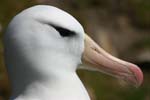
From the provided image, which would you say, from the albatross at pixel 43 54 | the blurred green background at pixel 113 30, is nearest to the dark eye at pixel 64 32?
the albatross at pixel 43 54

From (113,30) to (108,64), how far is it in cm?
435

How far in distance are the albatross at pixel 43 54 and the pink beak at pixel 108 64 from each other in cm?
13

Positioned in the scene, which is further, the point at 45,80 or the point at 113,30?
the point at 113,30

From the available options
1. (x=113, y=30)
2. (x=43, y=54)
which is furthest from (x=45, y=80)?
(x=113, y=30)

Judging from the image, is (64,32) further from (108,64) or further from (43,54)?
(108,64)

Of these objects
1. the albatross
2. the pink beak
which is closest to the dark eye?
the albatross

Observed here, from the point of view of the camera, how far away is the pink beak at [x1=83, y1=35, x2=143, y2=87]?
8.62ft

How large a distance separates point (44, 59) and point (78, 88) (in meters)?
0.21

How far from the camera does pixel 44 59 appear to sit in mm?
2410

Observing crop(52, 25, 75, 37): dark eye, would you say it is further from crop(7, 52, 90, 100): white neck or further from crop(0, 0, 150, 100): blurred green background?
crop(0, 0, 150, 100): blurred green background

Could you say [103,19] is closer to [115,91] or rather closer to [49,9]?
[115,91]

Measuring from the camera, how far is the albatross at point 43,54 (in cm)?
240

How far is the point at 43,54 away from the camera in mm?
2416

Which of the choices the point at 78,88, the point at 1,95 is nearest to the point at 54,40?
the point at 78,88
